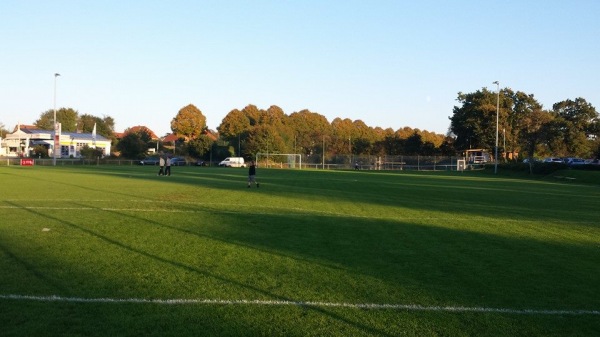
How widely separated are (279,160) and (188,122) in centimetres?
2974

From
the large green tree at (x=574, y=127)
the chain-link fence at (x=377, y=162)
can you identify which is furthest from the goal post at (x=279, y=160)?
the large green tree at (x=574, y=127)

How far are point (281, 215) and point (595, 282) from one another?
391 inches

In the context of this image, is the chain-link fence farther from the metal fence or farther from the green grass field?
the green grass field

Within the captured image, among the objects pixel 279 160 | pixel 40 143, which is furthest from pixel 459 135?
pixel 40 143

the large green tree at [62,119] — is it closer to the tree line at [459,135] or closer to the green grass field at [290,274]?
the tree line at [459,135]

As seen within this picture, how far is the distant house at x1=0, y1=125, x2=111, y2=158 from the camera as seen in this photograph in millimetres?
90562

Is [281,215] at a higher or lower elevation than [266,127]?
lower

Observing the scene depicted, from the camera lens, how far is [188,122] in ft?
362

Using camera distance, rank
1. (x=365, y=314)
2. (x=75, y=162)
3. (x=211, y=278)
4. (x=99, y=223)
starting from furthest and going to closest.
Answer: (x=75, y=162) < (x=99, y=223) < (x=211, y=278) < (x=365, y=314)

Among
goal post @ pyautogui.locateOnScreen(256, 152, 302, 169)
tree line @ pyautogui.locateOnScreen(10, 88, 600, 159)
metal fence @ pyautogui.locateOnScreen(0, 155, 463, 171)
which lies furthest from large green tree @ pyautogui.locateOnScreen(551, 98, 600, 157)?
goal post @ pyautogui.locateOnScreen(256, 152, 302, 169)

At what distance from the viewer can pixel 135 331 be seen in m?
5.86

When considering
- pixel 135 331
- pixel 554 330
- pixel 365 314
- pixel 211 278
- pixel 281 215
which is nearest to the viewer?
pixel 135 331

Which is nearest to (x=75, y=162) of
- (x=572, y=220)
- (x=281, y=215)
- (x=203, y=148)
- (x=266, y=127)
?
(x=203, y=148)

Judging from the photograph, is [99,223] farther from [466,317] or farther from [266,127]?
[266,127]
